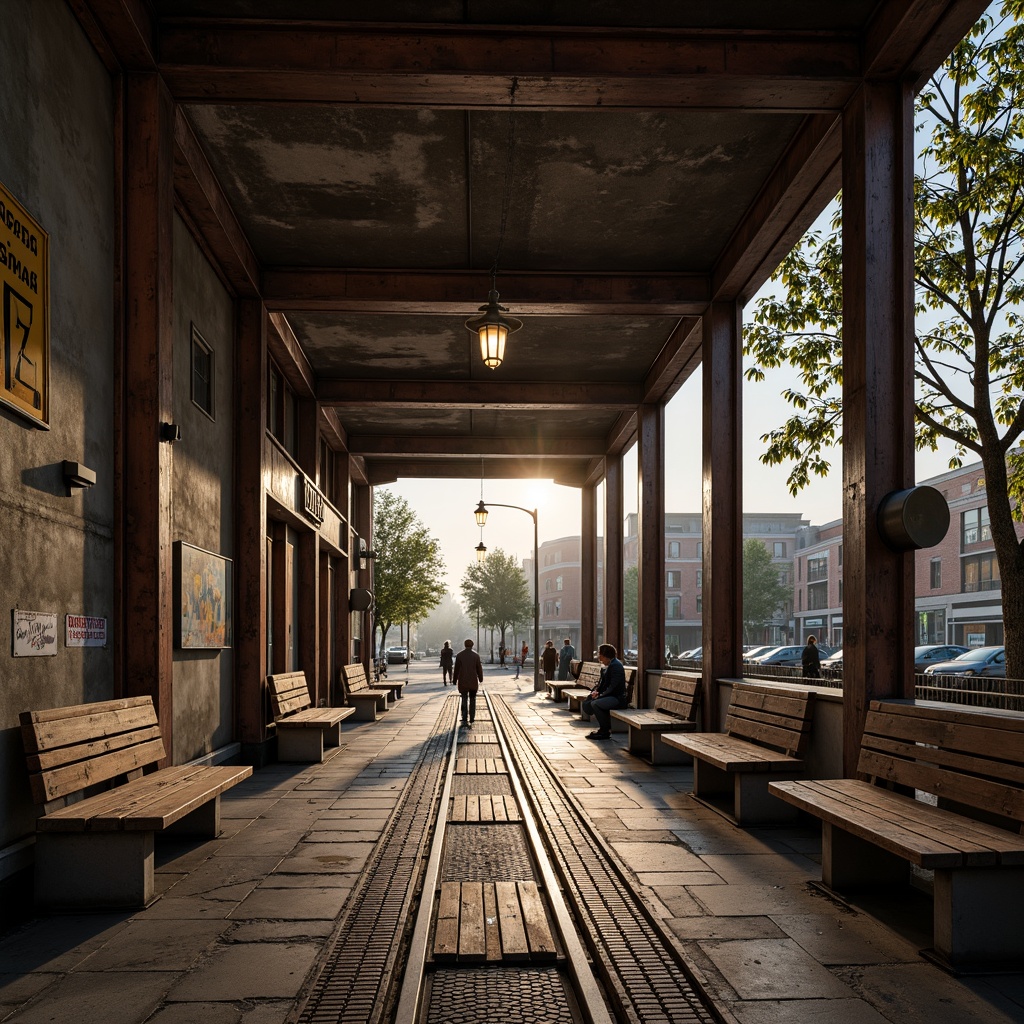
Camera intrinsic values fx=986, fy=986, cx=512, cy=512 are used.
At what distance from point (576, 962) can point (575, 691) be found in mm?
15780

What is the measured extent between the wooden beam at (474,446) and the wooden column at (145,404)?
50.6ft

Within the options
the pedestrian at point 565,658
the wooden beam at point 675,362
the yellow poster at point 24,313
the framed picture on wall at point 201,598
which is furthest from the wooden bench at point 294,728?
the pedestrian at point 565,658


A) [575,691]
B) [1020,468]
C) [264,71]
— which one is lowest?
[575,691]

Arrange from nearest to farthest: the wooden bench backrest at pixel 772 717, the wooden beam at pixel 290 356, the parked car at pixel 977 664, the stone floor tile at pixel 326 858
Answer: the stone floor tile at pixel 326 858, the wooden bench backrest at pixel 772 717, the wooden beam at pixel 290 356, the parked car at pixel 977 664

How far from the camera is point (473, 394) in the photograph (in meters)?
17.6

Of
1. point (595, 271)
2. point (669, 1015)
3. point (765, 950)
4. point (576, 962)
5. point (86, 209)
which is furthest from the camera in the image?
point (595, 271)

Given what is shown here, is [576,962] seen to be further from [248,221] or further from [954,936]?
[248,221]

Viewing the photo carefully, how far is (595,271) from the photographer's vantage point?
483 inches

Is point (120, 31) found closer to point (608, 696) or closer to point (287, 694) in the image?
point (287, 694)

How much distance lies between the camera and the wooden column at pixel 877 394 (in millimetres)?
7051

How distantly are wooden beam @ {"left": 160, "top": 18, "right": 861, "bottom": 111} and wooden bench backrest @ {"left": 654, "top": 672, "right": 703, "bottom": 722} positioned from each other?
22.2 feet

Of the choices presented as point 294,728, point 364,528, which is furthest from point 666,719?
point 364,528

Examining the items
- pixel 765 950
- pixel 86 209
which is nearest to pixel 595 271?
pixel 86 209

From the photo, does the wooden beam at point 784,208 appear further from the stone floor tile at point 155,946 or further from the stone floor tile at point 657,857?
the stone floor tile at point 155,946
